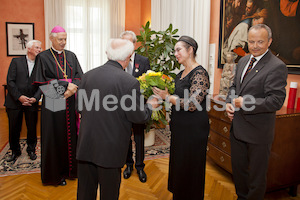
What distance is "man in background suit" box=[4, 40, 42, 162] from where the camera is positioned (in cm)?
372

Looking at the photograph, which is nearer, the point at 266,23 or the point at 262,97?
the point at 262,97

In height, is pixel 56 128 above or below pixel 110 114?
below

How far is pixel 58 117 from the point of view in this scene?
300cm

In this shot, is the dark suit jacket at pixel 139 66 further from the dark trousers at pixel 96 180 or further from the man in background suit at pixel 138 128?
the dark trousers at pixel 96 180

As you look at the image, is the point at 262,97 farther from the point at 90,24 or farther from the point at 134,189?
the point at 90,24

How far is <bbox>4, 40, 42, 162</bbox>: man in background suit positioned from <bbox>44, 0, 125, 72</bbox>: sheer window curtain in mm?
4456

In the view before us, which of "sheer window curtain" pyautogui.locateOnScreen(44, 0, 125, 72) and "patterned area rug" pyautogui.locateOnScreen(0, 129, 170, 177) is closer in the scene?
"patterned area rug" pyautogui.locateOnScreen(0, 129, 170, 177)

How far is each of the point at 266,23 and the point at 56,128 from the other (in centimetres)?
304

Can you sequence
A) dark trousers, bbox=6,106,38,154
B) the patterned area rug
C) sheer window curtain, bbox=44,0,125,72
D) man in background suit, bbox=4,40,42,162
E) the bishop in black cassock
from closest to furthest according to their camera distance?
the bishop in black cassock, the patterned area rug, man in background suit, bbox=4,40,42,162, dark trousers, bbox=6,106,38,154, sheer window curtain, bbox=44,0,125,72

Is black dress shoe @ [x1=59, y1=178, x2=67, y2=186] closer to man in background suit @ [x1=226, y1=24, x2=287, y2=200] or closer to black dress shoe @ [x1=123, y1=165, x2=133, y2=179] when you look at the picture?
black dress shoe @ [x1=123, y1=165, x2=133, y2=179]

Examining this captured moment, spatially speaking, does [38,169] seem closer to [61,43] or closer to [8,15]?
[61,43]

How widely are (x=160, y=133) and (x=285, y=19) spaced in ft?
11.1

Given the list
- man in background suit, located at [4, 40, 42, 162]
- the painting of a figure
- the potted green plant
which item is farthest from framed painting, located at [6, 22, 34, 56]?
the potted green plant

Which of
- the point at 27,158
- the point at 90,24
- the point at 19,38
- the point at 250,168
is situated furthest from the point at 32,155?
the point at 90,24
